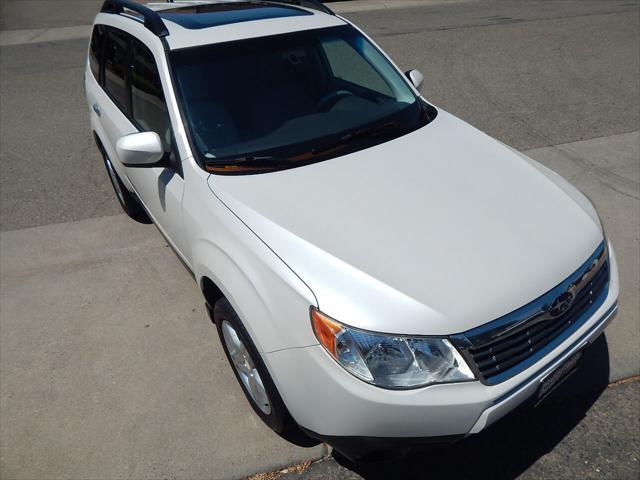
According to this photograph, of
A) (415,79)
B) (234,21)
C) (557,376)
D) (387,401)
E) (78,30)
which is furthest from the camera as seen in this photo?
(78,30)

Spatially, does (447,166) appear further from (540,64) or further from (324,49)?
(540,64)

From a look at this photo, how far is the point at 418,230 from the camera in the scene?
253 cm

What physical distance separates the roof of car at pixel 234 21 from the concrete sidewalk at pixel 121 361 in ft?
5.70

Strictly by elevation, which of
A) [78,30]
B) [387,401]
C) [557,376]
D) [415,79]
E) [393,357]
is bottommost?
[78,30]

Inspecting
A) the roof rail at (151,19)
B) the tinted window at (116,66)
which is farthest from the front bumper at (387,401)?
the tinted window at (116,66)

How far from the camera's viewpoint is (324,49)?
145 inches

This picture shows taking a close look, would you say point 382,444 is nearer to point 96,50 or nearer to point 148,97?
point 148,97

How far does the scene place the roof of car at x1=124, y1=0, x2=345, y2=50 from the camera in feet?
11.0

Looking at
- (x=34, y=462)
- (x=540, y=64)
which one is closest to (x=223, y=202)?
(x=34, y=462)

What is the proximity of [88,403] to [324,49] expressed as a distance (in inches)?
103

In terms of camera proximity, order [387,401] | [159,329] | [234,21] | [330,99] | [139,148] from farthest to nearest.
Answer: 1. [159,329]
2. [234,21]
3. [330,99]
4. [139,148]
5. [387,401]

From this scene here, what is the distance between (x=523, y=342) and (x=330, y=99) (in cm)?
186

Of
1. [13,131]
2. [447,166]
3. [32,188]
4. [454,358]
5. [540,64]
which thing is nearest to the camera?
[454,358]

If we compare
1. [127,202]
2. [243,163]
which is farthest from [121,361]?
[127,202]
